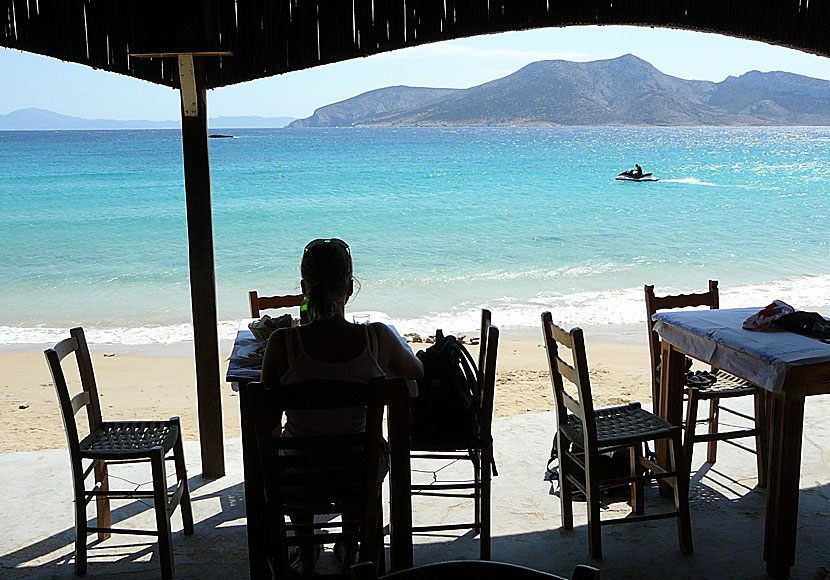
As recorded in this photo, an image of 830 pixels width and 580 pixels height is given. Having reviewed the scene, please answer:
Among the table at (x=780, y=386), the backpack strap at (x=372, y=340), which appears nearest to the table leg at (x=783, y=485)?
the table at (x=780, y=386)

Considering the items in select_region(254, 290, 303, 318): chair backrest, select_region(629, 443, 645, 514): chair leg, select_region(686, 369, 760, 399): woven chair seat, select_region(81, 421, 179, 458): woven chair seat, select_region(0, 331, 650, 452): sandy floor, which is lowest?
select_region(0, 331, 650, 452): sandy floor

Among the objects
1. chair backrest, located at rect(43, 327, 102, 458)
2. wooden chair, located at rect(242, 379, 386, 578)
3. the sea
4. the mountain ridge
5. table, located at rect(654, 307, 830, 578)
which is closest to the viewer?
wooden chair, located at rect(242, 379, 386, 578)

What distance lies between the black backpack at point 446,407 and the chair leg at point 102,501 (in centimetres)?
127

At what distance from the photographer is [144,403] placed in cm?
570

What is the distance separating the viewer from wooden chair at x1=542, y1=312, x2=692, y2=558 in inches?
114

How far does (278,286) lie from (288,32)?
26.4 ft

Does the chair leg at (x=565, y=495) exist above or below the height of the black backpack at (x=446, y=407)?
below

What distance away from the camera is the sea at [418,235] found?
31.2 ft

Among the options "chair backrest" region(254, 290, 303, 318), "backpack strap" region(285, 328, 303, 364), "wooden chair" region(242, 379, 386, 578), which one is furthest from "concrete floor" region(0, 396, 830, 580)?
"backpack strap" region(285, 328, 303, 364)

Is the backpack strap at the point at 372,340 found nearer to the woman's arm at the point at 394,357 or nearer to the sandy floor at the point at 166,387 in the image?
the woman's arm at the point at 394,357

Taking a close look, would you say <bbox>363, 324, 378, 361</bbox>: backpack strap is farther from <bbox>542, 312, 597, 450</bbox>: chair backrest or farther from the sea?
the sea

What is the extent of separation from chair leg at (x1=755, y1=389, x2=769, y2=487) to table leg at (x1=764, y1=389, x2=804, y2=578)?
726 millimetres

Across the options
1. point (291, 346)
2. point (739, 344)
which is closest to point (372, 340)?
point (291, 346)

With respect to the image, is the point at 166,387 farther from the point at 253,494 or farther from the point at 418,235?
the point at 418,235
